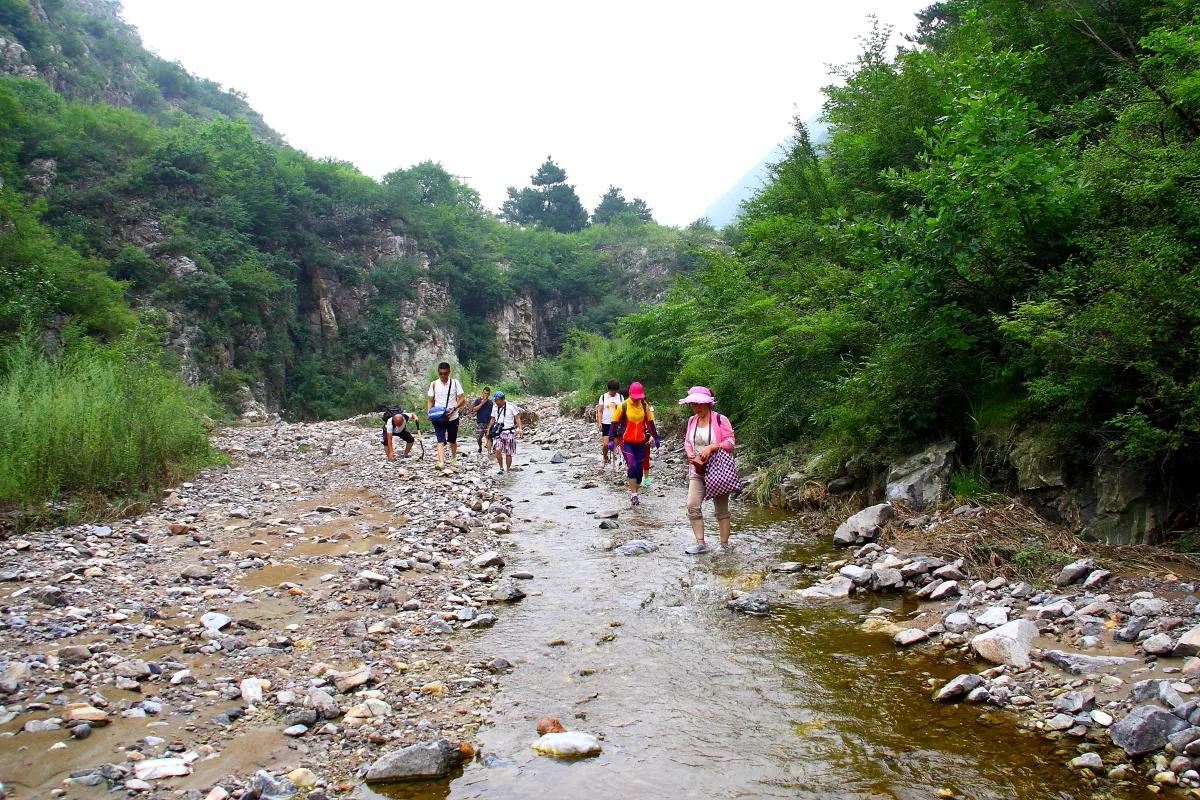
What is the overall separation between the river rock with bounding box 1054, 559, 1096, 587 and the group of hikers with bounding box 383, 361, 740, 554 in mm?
3245

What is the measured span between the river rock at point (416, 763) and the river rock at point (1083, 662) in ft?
12.1

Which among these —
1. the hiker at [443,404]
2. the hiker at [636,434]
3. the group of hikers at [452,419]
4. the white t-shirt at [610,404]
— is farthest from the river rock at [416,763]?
the hiker at [443,404]

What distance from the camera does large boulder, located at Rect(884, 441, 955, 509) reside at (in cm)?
832

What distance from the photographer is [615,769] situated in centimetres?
374

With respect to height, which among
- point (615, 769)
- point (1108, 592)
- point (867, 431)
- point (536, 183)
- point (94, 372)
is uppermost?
point (536, 183)

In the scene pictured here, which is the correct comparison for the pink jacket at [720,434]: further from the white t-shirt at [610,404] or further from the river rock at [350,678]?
the white t-shirt at [610,404]

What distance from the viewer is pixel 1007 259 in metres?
7.38

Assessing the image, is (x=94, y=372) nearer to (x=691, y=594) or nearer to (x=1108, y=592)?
(x=691, y=594)

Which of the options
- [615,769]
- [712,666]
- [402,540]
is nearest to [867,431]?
[712,666]

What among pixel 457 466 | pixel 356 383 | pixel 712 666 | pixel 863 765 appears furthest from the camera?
pixel 356 383

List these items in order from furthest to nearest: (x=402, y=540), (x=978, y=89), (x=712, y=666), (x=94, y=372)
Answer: (x=94, y=372)
(x=978, y=89)
(x=402, y=540)
(x=712, y=666)

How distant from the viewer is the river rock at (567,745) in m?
3.88

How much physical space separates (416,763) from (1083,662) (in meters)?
3.99

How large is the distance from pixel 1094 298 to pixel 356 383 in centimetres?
4402
